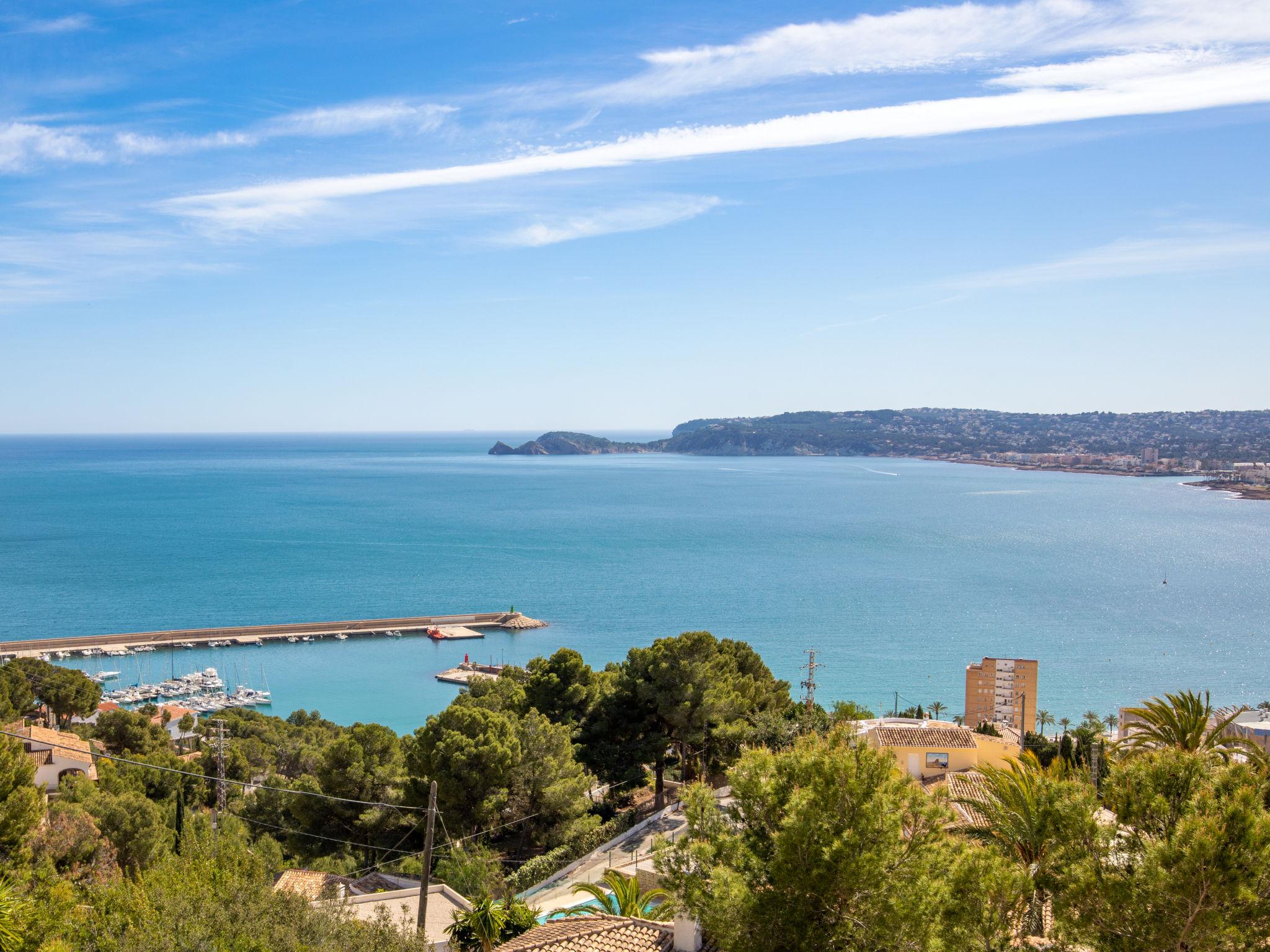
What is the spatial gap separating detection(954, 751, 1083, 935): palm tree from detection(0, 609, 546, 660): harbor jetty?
5156cm

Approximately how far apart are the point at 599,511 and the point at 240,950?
107626 mm

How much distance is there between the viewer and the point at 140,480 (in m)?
159

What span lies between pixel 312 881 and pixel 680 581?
2271 inches

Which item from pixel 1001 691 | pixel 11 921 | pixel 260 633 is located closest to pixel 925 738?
pixel 11 921

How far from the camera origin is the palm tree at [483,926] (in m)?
9.94

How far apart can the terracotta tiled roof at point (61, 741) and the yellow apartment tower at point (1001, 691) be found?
31.1 metres

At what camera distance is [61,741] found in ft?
78.9

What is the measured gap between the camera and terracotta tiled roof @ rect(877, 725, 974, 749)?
20.2 meters

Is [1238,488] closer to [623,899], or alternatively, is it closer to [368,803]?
[368,803]

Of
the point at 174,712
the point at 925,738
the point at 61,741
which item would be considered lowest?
the point at 174,712

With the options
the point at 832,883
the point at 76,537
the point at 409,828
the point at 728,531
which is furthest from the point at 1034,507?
the point at 832,883

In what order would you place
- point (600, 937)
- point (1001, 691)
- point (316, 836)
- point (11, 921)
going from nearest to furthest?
point (11, 921) → point (600, 937) → point (316, 836) → point (1001, 691)

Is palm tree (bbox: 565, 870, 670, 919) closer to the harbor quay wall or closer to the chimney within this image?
the chimney

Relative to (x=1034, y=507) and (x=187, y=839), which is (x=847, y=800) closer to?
(x=187, y=839)
